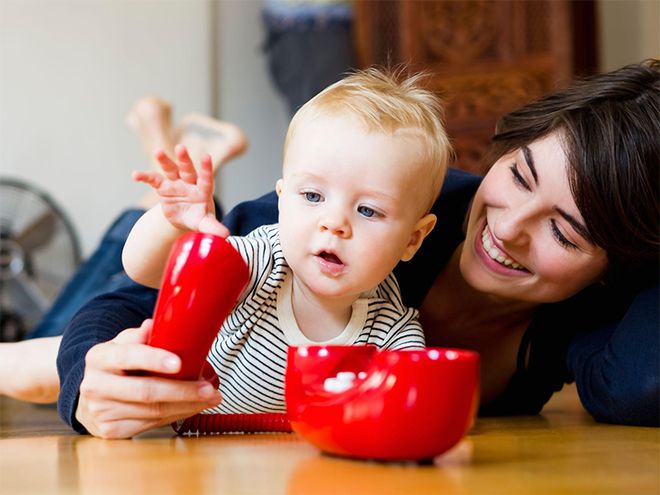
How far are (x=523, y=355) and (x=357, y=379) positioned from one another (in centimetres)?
69

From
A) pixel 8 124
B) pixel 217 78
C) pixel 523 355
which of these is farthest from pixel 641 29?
pixel 523 355

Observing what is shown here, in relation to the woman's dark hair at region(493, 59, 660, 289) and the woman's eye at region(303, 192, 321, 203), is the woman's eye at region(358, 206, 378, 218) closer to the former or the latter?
the woman's eye at region(303, 192, 321, 203)

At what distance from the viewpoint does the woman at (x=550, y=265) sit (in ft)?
3.97

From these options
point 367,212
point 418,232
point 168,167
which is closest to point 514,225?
point 418,232

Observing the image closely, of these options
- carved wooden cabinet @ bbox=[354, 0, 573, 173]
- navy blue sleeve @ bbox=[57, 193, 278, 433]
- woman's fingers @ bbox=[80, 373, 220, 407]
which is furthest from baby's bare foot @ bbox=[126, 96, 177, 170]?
woman's fingers @ bbox=[80, 373, 220, 407]

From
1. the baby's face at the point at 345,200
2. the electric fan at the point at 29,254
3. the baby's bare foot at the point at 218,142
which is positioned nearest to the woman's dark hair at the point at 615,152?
the baby's face at the point at 345,200

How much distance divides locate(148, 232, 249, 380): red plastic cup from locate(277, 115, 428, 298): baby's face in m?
0.14

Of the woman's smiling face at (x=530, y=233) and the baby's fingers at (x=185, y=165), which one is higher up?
the baby's fingers at (x=185, y=165)

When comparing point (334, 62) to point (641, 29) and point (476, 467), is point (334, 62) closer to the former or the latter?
point (641, 29)

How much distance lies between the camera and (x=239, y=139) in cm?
241

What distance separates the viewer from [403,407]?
79 cm

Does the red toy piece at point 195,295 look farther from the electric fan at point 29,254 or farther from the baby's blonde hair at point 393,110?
the electric fan at point 29,254

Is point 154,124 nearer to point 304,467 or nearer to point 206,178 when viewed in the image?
point 206,178

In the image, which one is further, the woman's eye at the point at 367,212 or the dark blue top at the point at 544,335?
the dark blue top at the point at 544,335
